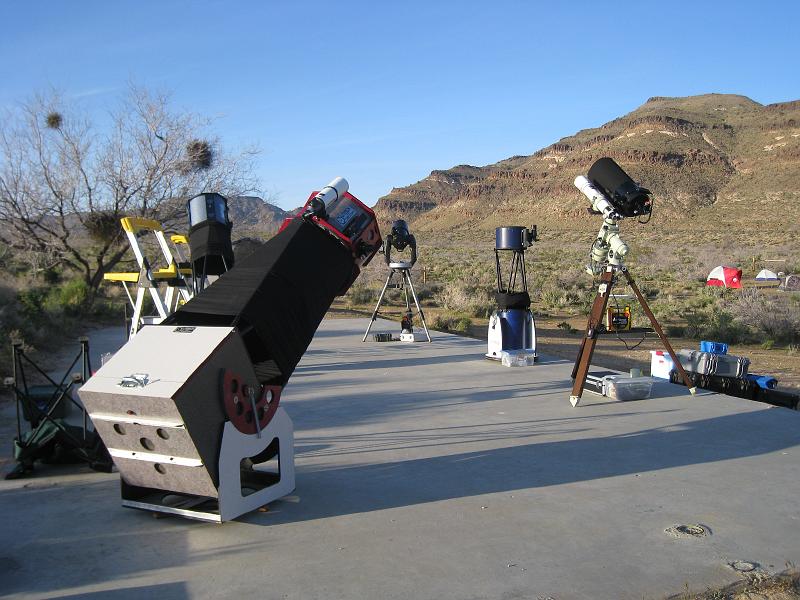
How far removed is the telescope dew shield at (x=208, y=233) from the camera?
21.7ft

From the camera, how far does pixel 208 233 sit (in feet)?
21.7

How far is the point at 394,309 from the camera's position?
2109 cm

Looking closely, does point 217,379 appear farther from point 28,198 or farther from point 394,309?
point 394,309

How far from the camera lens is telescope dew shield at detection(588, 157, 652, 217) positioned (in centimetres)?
720

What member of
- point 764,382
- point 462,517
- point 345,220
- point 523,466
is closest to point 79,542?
point 462,517

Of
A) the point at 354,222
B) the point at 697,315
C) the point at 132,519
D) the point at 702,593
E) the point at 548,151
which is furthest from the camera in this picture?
the point at 548,151

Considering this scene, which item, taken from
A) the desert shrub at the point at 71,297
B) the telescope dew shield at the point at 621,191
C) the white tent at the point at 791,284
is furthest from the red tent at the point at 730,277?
the desert shrub at the point at 71,297

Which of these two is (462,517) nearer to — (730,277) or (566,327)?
(566,327)

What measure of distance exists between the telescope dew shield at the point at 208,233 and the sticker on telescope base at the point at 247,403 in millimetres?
2655

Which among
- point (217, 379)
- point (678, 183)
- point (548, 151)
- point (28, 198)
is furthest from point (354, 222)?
point (548, 151)

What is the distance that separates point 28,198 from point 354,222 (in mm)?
12979

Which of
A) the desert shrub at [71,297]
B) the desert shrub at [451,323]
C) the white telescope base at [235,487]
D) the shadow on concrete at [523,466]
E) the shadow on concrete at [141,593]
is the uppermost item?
the desert shrub at [71,297]

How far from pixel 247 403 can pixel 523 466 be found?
2.21 m

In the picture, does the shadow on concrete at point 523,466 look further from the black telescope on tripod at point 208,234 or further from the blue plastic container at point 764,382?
the black telescope on tripod at point 208,234
